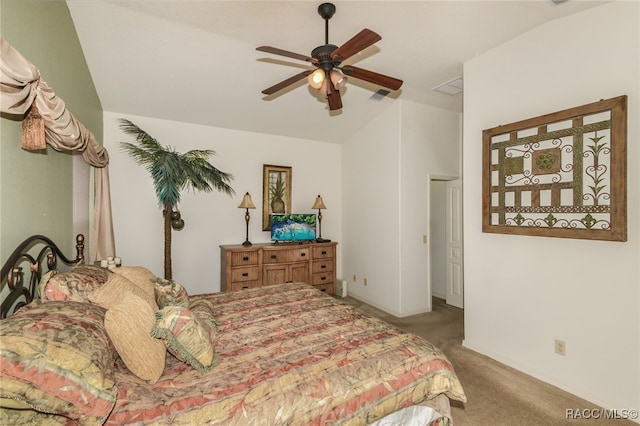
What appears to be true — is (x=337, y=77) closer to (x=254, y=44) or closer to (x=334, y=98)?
(x=334, y=98)

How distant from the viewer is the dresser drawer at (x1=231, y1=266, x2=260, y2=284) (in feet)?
13.0

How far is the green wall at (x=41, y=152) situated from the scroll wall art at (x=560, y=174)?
3.61 m

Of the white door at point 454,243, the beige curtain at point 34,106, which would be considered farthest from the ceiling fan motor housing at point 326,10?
the white door at point 454,243

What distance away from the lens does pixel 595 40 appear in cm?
222

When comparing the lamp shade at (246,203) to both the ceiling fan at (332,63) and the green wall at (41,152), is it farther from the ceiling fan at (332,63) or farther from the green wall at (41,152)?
the ceiling fan at (332,63)

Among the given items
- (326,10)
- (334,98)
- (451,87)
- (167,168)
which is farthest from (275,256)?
(451,87)

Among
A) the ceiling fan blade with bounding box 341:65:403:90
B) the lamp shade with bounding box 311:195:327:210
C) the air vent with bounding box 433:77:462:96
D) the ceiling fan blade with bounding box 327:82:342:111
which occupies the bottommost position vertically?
the lamp shade with bounding box 311:195:327:210

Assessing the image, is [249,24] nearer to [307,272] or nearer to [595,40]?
[595,40]

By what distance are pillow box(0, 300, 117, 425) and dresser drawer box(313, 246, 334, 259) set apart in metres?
3.43

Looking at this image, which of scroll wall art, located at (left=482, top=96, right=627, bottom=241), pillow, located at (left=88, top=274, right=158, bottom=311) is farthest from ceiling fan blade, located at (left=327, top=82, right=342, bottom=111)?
pillow, located at (left=88, top=274, right=158, bottom=311)

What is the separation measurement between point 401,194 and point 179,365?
10.9 feet

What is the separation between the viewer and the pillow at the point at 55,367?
912 millimetres

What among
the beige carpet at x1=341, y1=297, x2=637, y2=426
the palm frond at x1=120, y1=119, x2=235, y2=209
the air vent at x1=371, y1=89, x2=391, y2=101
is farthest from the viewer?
the air vent at x1=371, y1=89, x2=391, y2=101

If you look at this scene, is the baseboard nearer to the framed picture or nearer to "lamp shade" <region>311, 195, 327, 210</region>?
"lamp shade" <region>311, 195, 327, 210</region>
